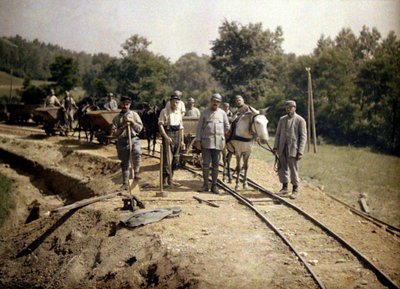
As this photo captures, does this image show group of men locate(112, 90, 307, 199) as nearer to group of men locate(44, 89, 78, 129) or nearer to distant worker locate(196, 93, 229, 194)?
distant worker locate(196, 93, 229, 194)

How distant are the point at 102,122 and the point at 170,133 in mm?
6226

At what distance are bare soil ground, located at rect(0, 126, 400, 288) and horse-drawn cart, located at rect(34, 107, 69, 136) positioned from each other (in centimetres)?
878

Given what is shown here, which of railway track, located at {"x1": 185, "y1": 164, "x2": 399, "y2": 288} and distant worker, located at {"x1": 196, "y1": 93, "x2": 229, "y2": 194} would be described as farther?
distant worker, located at {"x1": 196, "y1": 93, "x2": 229, "y2": 194}

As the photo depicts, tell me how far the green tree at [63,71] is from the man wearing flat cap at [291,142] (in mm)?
33332

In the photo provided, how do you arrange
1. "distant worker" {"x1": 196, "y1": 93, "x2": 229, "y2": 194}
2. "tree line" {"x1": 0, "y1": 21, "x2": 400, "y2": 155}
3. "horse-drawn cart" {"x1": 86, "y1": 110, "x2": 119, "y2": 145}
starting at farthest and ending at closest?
A: "tree line" {"x1": 0, "y1": 21, "x2": 400, "y2": 155}, "horse-drawn cart" {"x1": 86, "y1": 110, "x2": 119, "y2": 145}, "distant worker" {"x1": 196, "y1": 93, "x2": 229, "y2": 194}

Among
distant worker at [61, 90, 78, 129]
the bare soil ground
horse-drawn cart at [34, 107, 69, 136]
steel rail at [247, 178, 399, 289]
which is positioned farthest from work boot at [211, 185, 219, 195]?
horse-drawn cart at [34, 107, 69, 136]

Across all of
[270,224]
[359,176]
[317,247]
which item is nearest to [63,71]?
[359,176]

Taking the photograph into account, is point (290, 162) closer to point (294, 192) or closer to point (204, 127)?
point (294, 192)

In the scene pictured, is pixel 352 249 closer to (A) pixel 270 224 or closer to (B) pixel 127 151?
(A) pixel 270 224

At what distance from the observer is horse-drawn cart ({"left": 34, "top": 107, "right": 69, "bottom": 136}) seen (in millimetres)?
17797

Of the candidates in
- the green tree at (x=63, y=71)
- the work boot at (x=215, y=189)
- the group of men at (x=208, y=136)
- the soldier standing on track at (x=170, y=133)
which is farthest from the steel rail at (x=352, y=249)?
the green tree at (x=63, y=71)

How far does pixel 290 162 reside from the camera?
346 inches

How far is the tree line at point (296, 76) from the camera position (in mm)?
28531

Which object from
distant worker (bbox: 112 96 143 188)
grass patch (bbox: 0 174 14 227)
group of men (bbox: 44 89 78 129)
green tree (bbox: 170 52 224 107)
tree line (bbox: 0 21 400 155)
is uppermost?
green tree (bbox: 170 52 224 107)
